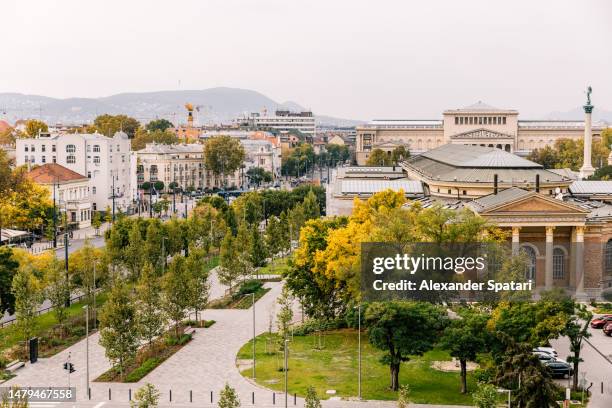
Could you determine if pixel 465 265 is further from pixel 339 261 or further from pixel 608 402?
pixel 608 402

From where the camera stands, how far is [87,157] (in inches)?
5207

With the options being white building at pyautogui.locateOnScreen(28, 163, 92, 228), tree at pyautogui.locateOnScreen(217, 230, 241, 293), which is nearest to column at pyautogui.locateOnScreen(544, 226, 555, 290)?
tree at pyautogui.locateOnScreen(217, 230, 241, 293)

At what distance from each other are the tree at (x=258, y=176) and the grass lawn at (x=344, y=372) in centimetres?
13472

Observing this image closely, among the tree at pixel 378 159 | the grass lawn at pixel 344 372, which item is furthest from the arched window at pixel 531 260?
the tree at pixel 378 159

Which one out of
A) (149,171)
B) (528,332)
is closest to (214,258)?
(528,332)

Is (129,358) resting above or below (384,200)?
below

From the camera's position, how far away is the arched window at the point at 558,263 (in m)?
70.2

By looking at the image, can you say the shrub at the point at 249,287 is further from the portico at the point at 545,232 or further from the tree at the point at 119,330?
the tree at the point at 119,330

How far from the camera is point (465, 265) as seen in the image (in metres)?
55.1

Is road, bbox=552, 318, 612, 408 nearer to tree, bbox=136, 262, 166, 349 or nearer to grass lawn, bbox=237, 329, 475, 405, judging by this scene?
grass lawn, bbox=237, 329, 475, 405

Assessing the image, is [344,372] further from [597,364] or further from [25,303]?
[25,303]

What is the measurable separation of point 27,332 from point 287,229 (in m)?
47.9

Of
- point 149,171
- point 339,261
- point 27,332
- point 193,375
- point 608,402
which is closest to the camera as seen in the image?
point 608,402

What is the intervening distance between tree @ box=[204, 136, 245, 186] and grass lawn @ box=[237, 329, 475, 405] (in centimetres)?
12144
